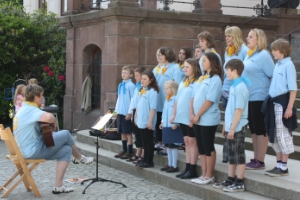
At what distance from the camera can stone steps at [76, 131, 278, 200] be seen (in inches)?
277

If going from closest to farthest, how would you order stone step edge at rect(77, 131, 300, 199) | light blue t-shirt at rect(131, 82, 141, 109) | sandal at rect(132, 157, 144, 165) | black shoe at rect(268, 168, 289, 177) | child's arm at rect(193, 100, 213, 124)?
stone step edge at rect(77, 131, 300, 199) < black shoe at rect(268, 168, 289, 177) < child's arm at rect(193, 100, 213, 124) < sandal at rect(132, 157, 144, 165) < light blue t-shirt at rect(131, 82, 141, 109)

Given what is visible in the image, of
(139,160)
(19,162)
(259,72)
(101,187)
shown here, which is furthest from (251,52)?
(19,162)

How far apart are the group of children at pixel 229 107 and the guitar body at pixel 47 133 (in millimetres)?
1630

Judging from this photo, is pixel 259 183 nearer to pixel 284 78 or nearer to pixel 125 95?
pixel 284 78

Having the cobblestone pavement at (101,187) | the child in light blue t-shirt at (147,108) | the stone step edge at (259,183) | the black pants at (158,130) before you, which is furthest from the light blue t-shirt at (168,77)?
the cobblestone pavement at (101,187)

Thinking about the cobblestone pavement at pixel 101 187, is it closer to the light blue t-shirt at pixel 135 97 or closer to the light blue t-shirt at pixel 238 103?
the light blue t-shirt at pixel 135 97

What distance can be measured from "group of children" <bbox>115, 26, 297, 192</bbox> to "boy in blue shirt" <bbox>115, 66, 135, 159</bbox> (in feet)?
2.62

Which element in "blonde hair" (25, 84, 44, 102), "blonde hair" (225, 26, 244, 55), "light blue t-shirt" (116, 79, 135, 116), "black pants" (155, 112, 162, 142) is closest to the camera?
"blonde hair" (25, 84, 44, 102)

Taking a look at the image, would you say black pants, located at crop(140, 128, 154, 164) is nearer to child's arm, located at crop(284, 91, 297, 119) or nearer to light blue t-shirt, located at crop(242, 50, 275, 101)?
light blue t-shirt, located at crop(242, 50, 275, 101)

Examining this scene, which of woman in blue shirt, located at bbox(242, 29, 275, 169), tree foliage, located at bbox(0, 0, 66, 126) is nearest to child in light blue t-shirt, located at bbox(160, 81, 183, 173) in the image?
woman in blue shirt, located at bbox(242, 29, 275, 169)

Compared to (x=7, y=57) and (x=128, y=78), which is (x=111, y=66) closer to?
(x=128, y=78)

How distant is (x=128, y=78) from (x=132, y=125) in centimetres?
79

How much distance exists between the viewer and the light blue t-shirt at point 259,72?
7688mm

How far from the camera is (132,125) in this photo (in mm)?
9789
